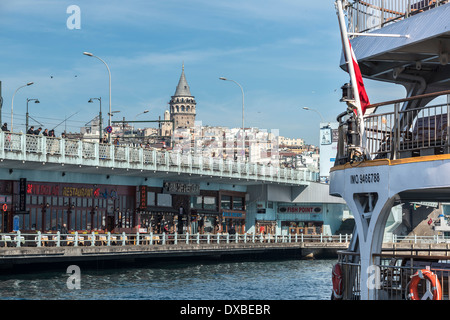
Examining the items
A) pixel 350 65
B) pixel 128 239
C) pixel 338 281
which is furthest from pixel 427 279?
pixel 128 239

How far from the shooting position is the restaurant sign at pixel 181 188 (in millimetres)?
64819

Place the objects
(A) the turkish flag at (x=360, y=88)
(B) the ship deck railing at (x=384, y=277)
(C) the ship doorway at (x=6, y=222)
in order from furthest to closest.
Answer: (C) the ship doorway at (x=6, y=222) → (A) the turkish flag at (x=360, y=88) → (B) the ship deck railing at (x=384, y=277)

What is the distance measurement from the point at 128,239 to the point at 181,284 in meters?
12.6

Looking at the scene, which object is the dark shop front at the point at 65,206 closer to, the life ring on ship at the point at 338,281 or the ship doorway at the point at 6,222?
the ship doorway at the point at 6,222

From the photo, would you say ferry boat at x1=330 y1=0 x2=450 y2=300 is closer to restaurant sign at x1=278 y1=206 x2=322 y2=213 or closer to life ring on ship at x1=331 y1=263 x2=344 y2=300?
life ring on ship at x1=331 y1=263 x2=344 y2=300

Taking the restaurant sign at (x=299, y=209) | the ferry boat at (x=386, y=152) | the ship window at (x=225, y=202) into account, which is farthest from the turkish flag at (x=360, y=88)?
the restaurant sign at (x=299, y=209)

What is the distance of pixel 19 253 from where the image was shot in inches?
1623

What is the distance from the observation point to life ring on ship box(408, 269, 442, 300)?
1352 centimetres

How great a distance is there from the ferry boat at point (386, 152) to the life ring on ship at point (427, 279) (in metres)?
0.02

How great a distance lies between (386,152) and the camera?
48.2 feet

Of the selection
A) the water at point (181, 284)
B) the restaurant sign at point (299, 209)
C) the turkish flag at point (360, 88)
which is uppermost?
the turkish flag at point (360, 88)

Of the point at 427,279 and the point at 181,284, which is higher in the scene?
the point at 427,279

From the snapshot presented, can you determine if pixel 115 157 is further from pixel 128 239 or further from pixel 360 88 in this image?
pixel 360 88
